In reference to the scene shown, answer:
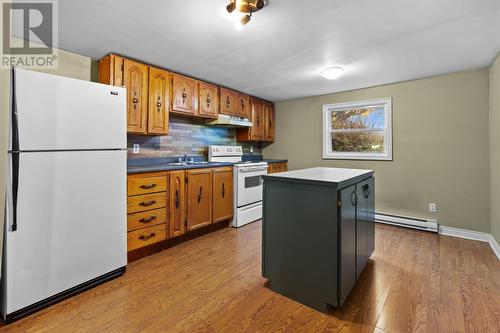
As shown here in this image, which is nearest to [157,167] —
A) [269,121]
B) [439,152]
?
[269,121]

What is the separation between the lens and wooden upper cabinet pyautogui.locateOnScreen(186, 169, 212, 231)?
3.02m

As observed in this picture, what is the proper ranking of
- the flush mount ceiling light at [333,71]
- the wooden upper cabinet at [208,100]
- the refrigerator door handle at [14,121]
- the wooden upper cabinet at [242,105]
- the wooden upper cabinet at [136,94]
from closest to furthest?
the refrigerator door handle at [14,121] → the wooden upper cabinet at [136,94] → the flush mount ceiling light at [333,71] → the wooden upper cabinet at [208,100] → the wooden upper cabinet at [242,105]

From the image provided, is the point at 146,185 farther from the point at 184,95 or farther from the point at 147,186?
the point at 184,95

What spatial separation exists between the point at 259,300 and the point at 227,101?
3.02 metres

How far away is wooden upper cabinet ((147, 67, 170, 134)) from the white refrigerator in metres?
0.73

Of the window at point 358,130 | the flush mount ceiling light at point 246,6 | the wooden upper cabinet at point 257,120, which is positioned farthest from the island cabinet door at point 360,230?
the wooden upper cabinet at point 257,120

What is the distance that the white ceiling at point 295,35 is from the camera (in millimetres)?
1765

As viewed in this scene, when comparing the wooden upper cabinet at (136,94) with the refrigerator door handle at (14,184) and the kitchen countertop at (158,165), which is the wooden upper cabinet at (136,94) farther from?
the refrigerator door handle at (14,184)

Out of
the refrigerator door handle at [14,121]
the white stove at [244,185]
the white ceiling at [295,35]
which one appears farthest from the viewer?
the white stove at [244,185]

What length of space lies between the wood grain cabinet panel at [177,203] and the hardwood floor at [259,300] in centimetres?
34

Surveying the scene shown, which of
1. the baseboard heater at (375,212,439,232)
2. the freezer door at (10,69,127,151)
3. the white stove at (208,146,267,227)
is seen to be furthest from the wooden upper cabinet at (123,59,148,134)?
the baseboard heater at (375,212,439,232)

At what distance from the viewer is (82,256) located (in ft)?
6.27

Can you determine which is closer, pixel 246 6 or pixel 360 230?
pixel 246 6

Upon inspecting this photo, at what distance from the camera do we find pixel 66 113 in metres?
1.81
